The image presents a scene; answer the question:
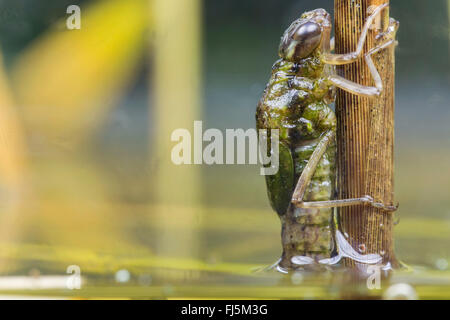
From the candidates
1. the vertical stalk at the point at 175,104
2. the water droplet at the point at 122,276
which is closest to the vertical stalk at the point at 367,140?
the vertical stalk at the point at 175,104

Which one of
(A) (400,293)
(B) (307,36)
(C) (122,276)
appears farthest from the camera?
(C) (122,276)

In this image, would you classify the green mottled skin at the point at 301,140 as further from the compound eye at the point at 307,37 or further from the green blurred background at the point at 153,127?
the green blurred background at the point at 153,127

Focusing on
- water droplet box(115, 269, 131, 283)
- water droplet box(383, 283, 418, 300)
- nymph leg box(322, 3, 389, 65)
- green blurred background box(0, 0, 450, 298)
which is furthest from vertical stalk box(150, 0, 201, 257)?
water droplet box(383, 283, 418, 300)

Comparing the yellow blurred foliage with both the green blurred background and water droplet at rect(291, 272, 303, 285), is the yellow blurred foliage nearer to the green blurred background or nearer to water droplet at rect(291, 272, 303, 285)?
the green blurred background

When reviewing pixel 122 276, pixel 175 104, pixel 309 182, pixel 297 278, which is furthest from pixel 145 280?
pixel 175 104

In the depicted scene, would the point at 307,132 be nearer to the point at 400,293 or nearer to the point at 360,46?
the point at 360,46
